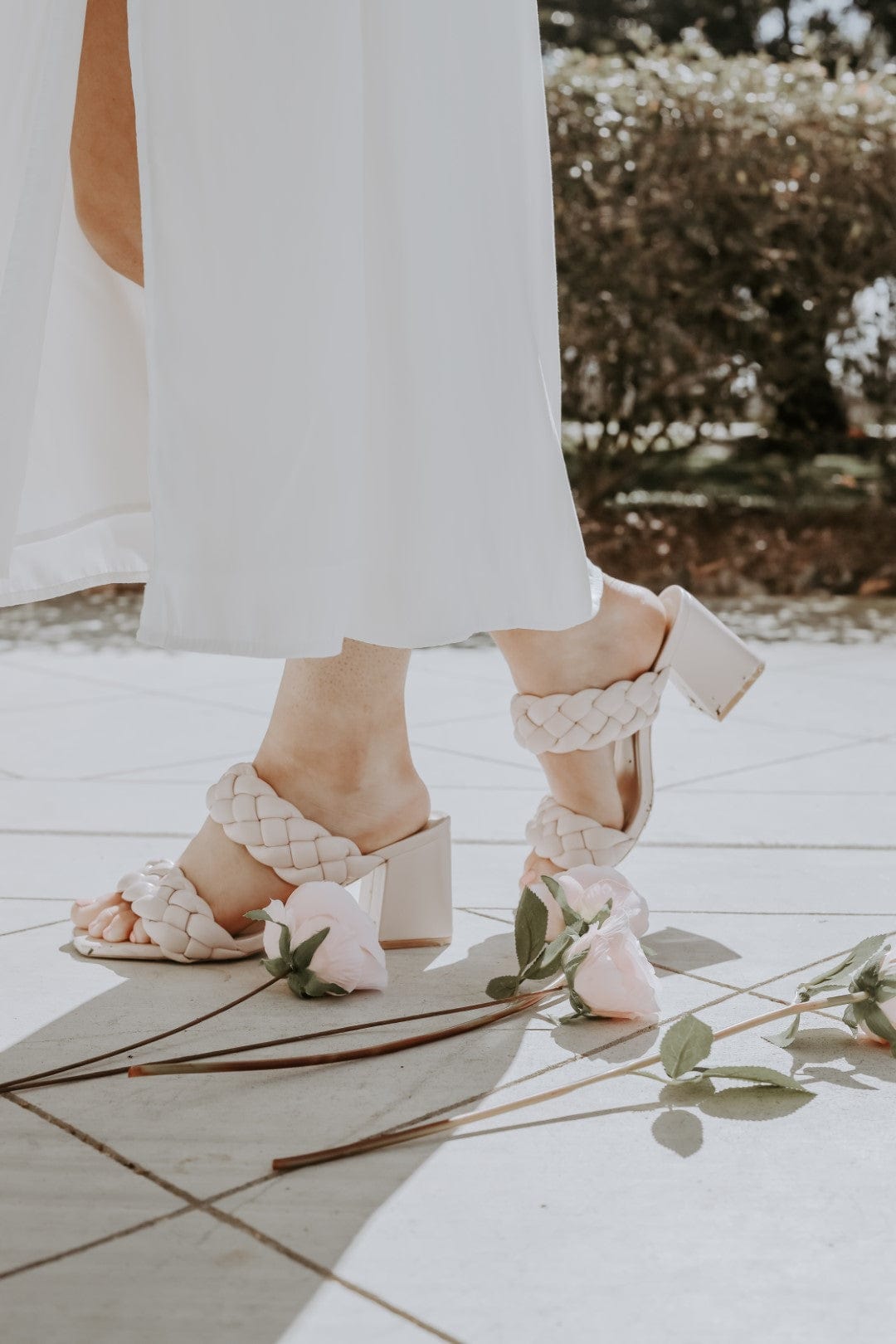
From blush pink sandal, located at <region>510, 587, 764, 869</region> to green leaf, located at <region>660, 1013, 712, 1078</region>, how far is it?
1.53 feet

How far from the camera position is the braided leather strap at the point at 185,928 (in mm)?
1335

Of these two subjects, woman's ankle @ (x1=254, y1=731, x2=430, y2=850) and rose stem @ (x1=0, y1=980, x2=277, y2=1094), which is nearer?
rose stem @ (x1=0, y1=980, x2=277, y2=1094)

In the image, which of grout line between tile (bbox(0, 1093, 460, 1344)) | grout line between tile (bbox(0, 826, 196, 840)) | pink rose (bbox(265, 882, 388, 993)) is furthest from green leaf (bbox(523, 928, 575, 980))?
grout line between tile (bbox(0, 826, 196, 840))

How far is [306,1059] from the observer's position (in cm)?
104

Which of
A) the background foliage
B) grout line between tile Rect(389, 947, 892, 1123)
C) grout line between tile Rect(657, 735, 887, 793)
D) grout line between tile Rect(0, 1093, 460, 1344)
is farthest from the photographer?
the background foliage

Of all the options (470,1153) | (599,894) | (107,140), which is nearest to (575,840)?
(599,894)

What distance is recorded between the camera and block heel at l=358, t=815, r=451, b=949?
4.56 feet

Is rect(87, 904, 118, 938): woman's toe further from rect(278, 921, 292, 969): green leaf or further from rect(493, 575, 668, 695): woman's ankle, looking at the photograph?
rect(493, 575, 668, 695): woman's ankle

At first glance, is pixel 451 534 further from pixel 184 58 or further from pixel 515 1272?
pixel 515 1272

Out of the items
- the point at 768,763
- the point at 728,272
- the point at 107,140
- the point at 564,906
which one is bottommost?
the point at 768,763

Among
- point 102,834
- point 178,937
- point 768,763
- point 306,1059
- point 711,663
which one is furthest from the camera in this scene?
point 768,763

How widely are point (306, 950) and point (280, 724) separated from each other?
0.90ft

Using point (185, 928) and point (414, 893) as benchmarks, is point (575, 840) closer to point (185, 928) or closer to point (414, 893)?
point (414, 893)

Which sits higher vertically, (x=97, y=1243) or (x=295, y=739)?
(x=295, y=739)
